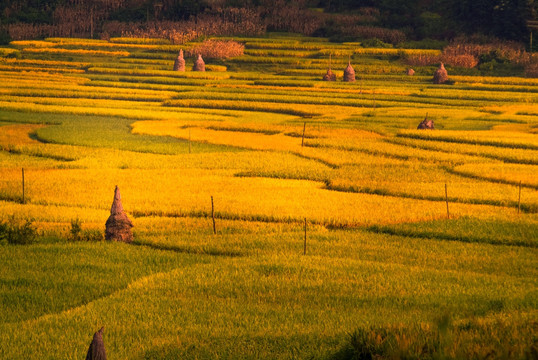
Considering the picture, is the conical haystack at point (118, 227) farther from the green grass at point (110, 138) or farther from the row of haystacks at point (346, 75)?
the row of haystacks at point (346, 75)

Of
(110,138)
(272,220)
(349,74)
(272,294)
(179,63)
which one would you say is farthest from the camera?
(179,63)

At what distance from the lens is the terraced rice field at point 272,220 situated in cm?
1077

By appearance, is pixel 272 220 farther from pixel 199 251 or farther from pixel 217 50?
pixel 217 50

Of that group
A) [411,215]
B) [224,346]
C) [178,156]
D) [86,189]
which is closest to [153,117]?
[178,156]

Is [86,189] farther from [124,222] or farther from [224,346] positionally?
[224,346]

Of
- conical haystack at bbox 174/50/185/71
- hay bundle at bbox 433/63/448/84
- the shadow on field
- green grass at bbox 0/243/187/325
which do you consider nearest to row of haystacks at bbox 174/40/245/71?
conical haystack at bbox 174/50/185/71

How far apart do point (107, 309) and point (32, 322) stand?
40.7 inches

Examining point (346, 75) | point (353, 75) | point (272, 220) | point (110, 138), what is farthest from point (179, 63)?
point (272, 220)

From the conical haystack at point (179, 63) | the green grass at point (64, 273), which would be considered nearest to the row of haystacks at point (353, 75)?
the conical haystack at point (179, 63)

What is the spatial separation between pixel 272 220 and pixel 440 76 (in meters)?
29.1

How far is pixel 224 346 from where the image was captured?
9.91 metres

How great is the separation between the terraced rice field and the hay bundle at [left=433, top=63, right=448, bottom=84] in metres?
2.01

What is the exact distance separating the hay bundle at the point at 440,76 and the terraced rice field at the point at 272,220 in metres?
2.01

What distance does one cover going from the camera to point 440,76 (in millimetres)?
46031
